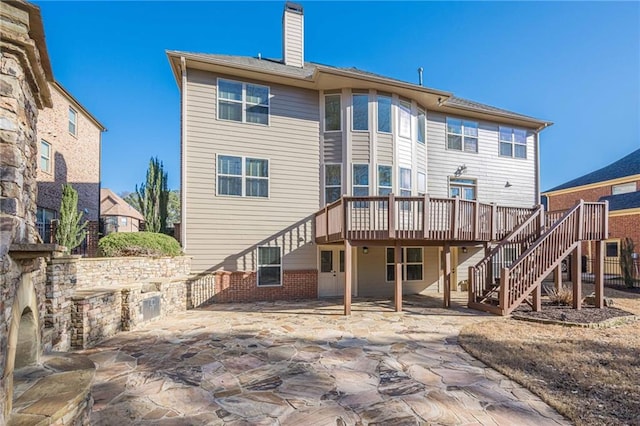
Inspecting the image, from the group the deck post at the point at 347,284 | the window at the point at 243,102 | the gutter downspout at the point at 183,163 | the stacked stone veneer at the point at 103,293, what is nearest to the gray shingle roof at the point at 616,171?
the deck post at the point at 347,284

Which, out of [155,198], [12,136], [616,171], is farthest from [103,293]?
[616,171]

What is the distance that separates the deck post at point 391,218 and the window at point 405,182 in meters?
3.14

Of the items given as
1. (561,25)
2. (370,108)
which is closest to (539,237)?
(370,108)

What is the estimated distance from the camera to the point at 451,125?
12.8 metres

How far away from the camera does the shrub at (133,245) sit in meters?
8.38

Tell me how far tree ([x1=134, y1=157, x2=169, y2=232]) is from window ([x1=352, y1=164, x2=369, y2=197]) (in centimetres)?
726

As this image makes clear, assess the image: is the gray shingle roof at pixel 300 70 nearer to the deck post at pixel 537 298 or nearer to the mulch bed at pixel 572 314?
the deck post at pixel 537 298

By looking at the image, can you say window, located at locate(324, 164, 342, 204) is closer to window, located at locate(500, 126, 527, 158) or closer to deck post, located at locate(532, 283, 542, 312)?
deck post, located at locate(532, 283, 542, 312)

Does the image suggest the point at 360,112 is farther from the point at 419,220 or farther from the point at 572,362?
the point at 572,362

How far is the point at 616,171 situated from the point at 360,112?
22.3 m

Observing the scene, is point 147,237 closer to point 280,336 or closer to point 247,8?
point 280,336

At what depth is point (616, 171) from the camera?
844 inches

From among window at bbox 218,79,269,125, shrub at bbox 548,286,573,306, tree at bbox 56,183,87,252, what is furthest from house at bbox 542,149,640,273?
tree at bbox 56,183,87,252

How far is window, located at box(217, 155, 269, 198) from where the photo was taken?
33.1 ft
